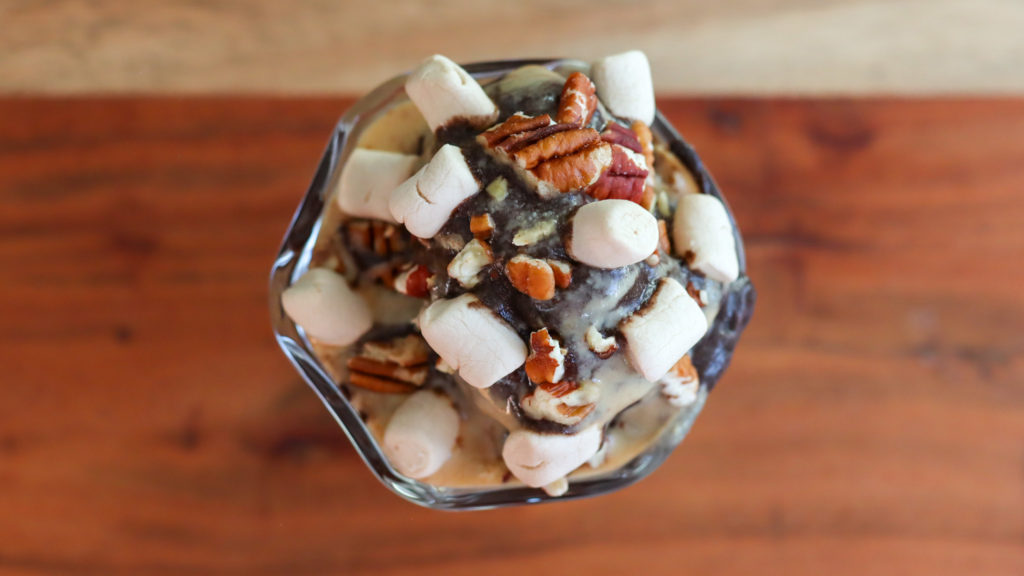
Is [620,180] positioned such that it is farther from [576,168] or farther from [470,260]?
[470,260]

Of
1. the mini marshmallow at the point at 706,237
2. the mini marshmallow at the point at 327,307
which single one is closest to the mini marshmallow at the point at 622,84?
the mini marshmallow at the point at 706,237

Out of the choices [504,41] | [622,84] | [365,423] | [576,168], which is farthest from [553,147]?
[504,41]

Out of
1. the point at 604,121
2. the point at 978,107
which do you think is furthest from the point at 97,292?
the point at 978,107

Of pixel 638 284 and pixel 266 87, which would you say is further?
pixel 266 87

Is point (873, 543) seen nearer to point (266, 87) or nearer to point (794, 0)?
point (794, 0)

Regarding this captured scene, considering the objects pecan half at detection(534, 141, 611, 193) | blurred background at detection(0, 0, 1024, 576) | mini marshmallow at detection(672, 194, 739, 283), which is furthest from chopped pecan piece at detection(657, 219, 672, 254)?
blurred background at detection(0, 0, 1024, 576)

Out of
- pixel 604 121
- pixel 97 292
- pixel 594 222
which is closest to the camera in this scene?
pixel 594 222

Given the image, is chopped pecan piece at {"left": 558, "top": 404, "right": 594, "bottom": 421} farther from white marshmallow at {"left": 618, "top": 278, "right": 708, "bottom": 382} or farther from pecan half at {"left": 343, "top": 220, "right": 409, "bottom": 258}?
pecan half at {"left": 343, "top": 220, "right": 409, "bottom": 258}
